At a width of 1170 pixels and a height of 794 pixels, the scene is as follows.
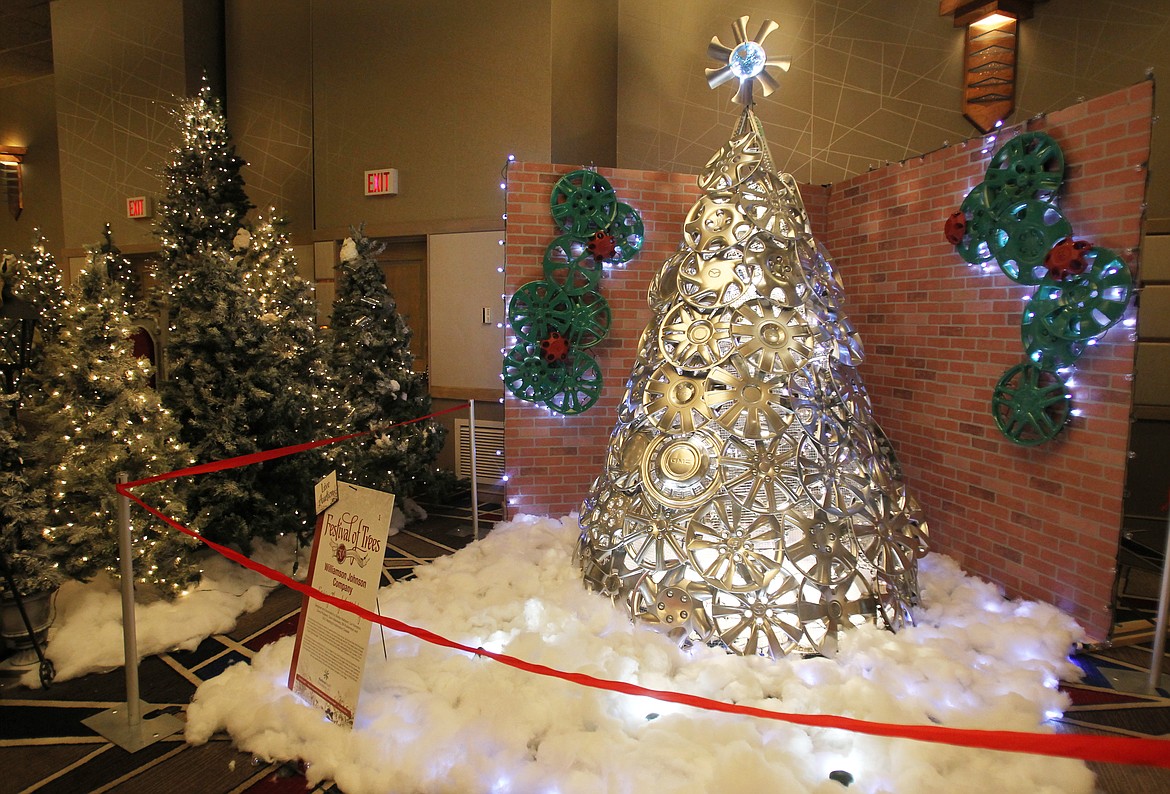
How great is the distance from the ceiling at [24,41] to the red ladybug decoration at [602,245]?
30.3ft

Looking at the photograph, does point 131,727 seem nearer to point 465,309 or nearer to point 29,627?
point 29,627

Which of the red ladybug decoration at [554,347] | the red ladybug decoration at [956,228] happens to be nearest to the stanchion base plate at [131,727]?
the red ladybug decoration at [554,347]

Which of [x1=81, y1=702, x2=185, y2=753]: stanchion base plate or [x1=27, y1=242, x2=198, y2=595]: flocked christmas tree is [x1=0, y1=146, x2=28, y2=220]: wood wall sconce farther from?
[x1=81, y1=702, x2=185, y2=753]: stanchion base plate

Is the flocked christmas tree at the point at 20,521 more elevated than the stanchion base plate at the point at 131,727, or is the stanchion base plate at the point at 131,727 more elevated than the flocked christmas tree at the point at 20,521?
the flocked christmas tree at the point at 20,521

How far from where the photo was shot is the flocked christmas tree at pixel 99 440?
3.58 m

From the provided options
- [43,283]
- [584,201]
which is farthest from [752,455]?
[43,283]

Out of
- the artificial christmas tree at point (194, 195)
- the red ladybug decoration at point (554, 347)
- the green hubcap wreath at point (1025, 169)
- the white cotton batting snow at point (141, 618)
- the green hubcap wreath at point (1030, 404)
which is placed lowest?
the white cotton batting snow at point (141, 618)

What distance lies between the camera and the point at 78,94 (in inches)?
366

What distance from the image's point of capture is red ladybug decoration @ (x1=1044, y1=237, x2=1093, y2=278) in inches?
128

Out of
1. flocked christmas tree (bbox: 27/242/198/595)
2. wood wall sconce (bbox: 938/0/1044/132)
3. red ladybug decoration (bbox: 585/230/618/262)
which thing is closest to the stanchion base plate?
flocked christmas tree (bbox: 27/242/198/595)

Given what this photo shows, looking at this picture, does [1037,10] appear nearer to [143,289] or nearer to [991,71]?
[991,71]

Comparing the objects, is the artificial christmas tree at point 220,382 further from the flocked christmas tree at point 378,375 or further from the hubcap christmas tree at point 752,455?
the hubcap christmas tree at point 752,455

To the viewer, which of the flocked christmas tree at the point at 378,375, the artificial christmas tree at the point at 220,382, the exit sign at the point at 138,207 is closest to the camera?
the artificial christmas tree at the point at 220,382

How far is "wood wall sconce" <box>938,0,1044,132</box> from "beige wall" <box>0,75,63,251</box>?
1257 centimetres
